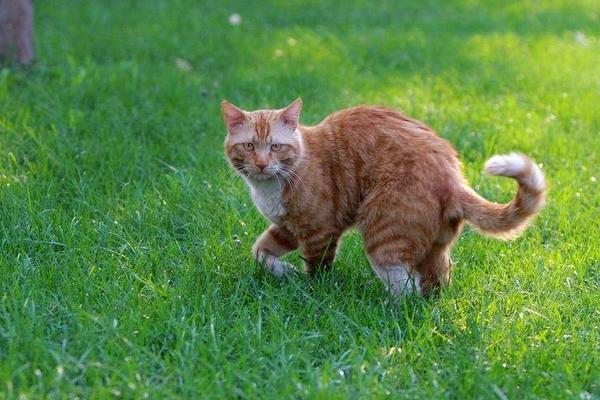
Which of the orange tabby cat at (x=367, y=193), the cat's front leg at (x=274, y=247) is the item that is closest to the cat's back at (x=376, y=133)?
the orange tabby cat at (x=367, y=193)

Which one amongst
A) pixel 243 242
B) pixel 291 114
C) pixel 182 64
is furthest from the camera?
pixel 182 64

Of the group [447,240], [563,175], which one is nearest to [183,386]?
[447,240]

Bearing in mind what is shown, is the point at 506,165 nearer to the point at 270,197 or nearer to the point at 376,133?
the point at 376,133

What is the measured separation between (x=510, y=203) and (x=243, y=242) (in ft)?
4.86

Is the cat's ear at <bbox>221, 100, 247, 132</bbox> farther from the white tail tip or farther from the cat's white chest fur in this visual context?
the white tail tip

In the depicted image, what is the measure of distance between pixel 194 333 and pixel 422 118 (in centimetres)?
359

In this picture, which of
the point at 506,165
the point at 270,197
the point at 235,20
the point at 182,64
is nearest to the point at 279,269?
the point at 270,197

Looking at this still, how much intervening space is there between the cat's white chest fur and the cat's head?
53mm

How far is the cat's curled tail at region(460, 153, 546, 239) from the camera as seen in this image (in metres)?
3.57

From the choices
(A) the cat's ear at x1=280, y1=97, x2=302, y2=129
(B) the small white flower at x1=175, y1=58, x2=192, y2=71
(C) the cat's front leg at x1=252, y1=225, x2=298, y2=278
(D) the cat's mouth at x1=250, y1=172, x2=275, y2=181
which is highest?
(A) the cat's ear at x1=280, y1=97, x2=302, y2=129

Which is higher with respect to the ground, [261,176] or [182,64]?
[261,176]

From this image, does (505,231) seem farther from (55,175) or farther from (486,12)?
(486,12)

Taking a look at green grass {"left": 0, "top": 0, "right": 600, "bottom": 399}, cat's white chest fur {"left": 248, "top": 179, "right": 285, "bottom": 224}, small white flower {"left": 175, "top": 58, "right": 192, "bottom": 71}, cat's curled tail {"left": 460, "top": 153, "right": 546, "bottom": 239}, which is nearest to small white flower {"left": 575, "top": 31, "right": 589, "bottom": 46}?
green grass {"left": 0, "top": 0, "right": 600, "bottom": 399}

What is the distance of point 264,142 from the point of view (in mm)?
4137
